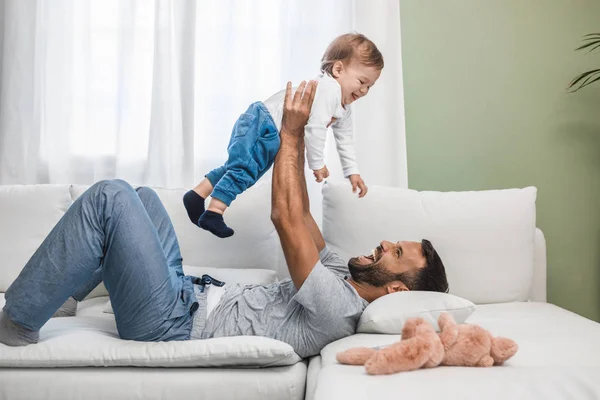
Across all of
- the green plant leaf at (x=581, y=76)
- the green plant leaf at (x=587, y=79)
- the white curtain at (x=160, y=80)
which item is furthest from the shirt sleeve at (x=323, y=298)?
the green plant leaf at (x=587, y=79)

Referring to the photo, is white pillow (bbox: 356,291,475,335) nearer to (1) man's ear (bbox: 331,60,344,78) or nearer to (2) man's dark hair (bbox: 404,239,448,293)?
(2) man's dark hair (bbox: 404,239,448,293)

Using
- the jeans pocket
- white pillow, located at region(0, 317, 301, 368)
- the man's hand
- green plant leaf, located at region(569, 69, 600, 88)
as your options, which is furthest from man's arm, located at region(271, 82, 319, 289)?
green plant leaf, located at region(569, 69, 600, 88)

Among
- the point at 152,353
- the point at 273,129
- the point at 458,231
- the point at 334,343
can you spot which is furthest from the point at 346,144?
the point at 152,353

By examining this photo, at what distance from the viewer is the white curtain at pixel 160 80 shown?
10.3ft

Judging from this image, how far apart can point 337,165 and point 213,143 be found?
590 millimetres

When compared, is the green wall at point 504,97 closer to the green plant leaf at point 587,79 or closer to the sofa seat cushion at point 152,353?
the green plant leaf at point 587,79

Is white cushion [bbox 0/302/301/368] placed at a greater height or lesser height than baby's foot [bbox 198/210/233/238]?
lesser

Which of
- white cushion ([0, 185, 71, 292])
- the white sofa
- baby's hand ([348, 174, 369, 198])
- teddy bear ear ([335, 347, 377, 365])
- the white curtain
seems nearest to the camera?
the white sofa

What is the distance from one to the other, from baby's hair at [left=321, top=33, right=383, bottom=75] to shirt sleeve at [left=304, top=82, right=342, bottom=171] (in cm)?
13

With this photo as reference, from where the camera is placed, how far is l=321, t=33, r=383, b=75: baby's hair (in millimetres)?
2271

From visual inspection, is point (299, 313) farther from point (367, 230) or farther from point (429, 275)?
point (367, 230)

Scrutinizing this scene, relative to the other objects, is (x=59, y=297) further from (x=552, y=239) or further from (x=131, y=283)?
(x=552, y=239)

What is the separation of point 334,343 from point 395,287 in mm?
289

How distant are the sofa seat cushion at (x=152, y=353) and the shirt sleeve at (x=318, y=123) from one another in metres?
0.67
